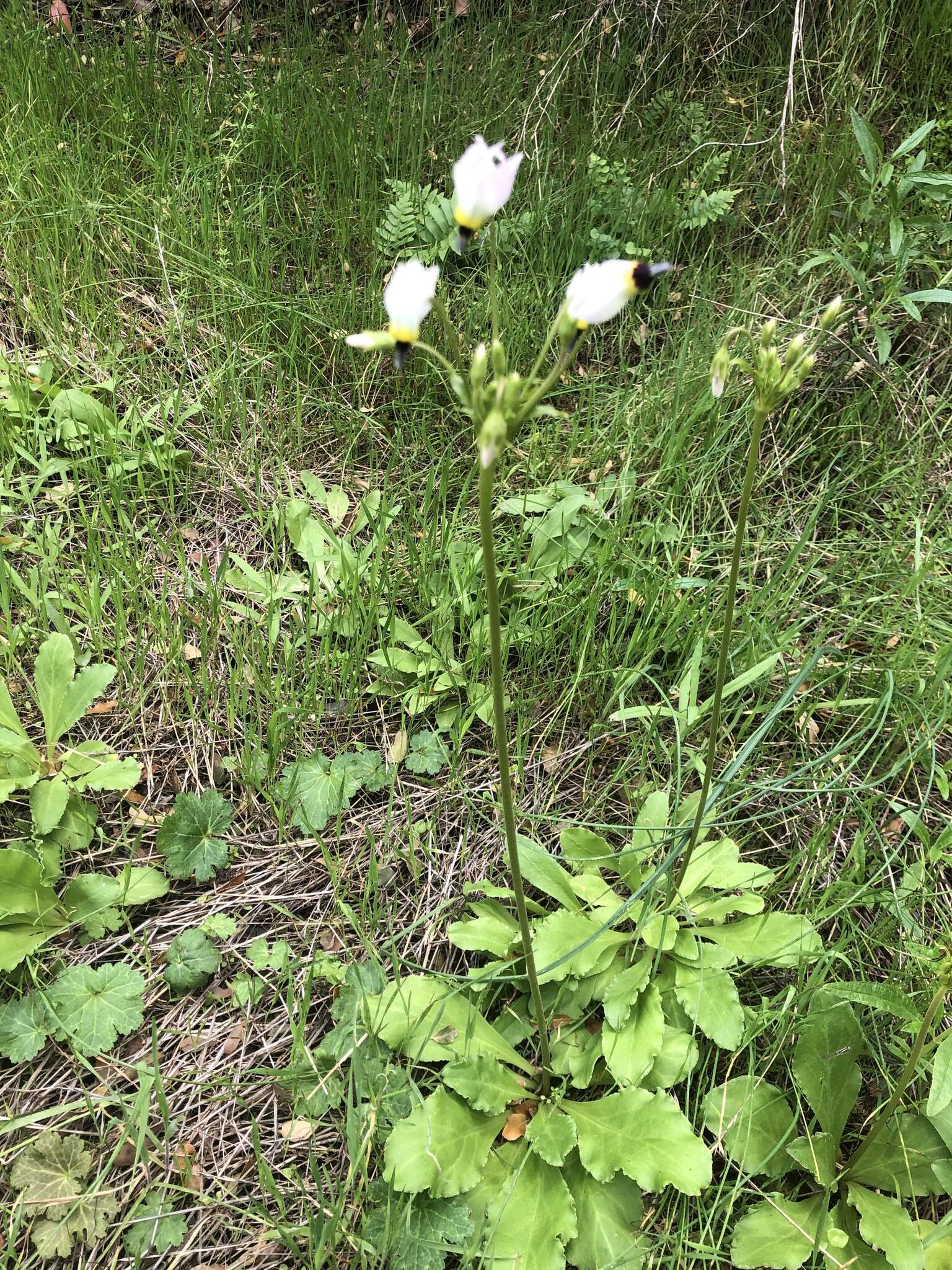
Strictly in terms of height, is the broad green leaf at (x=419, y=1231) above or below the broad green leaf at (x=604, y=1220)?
above

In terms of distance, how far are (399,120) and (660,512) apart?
2010 millimetres

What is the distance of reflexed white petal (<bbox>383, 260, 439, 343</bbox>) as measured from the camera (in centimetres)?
99

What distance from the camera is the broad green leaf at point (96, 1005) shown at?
1.64m

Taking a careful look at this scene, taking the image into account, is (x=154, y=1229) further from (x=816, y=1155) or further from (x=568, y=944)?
(x=816, y=1155)

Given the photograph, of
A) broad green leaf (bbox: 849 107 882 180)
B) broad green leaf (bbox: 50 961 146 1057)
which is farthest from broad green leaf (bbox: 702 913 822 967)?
broad green leaf (bbox: 849 107 882 180)

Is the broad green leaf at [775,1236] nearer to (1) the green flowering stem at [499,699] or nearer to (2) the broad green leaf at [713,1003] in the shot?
(2) the broad green leaf at [713,1003]

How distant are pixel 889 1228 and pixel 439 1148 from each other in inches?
31.7

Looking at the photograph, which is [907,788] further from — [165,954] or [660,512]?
[165,954]

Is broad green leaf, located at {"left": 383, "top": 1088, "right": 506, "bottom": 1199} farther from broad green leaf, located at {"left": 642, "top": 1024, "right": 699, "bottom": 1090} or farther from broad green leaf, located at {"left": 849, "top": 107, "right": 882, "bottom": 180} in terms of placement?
broad green leaf, located at {"left": 849, "top": 107, "right": 882, "bottom": 180}

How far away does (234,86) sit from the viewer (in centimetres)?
353

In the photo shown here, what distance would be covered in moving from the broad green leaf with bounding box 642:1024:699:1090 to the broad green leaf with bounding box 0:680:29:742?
1.54 m

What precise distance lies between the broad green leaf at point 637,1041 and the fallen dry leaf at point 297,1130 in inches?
22.6

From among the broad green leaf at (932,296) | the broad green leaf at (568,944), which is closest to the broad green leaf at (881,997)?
the broad green leaf at (568,944)

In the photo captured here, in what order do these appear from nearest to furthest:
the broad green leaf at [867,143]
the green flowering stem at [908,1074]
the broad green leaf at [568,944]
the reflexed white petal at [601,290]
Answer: the reflexed white petal at [601,290]
the green flowering stem at [908,1074]
the broad green leaf at [568,944]
the broad green leaf at [867,143]
